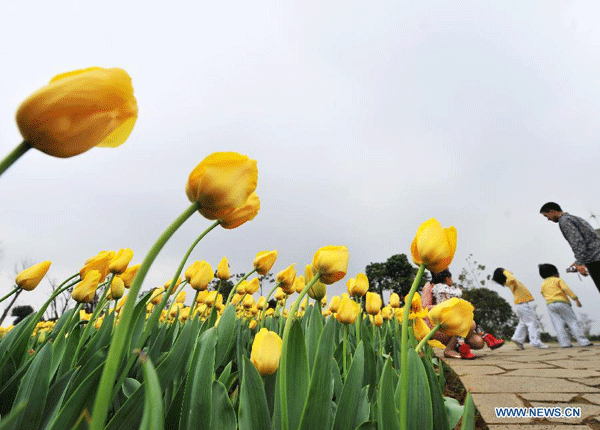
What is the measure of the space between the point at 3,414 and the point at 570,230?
5143mm

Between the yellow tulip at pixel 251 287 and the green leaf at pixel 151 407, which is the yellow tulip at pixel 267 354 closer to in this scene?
the green leaf at pixel 151 407

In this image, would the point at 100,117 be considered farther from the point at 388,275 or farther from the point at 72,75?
the point at 388,275

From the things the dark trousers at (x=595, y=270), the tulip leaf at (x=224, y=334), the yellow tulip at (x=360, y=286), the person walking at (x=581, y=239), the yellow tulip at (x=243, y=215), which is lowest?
the tulip leaf at (x=224, y=334)

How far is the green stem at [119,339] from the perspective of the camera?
0.32 meters

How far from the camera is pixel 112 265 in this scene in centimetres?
129

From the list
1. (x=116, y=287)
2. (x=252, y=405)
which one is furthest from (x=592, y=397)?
(x=116, y=287)

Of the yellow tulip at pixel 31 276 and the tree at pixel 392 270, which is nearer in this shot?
the yellow tulip at pixel 31 276

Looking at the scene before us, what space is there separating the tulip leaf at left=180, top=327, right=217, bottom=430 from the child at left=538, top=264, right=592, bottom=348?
6.79m

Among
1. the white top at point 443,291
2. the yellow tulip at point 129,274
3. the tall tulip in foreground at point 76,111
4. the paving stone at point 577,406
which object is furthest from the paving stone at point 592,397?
the tall tulip in foreground at point 76,111

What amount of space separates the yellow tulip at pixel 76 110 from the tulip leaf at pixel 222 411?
1.76ft

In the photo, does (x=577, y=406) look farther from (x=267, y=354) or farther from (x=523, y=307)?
(x=523, y=307)

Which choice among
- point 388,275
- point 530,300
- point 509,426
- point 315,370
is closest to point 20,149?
point 315,370

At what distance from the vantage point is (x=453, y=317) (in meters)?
0.88

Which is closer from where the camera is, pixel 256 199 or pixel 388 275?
pixel 256 199
